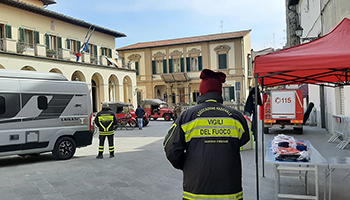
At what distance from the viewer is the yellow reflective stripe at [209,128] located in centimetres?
299

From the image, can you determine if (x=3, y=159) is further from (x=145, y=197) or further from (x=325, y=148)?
(x=325, y=148)

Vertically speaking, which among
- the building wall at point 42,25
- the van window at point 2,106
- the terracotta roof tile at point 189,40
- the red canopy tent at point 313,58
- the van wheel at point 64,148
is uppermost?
the terracotta roof tile at point 189,40

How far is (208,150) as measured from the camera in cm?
295

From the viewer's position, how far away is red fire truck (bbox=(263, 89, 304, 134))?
50.8 ft

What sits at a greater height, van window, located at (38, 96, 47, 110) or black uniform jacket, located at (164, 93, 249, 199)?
van window, located at (38, 96, 47, 110)

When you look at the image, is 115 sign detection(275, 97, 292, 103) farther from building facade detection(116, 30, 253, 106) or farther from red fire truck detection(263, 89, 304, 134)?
building facade detection(116, 30, 253, 106)

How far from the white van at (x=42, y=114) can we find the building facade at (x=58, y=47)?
12864 mm

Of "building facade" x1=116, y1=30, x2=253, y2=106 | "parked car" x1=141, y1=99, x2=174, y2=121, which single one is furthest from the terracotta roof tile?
"parked car" x1=141, y1=99, x2=174, y2=121

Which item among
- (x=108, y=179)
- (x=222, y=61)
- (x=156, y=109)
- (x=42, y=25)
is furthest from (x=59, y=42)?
(x=108, y=179)

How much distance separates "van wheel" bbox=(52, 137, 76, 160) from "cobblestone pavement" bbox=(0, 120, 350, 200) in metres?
0.24

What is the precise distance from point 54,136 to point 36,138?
55cm

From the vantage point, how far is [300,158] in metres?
4.95

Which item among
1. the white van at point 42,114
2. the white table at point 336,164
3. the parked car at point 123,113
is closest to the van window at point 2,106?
the white van at point 42,114

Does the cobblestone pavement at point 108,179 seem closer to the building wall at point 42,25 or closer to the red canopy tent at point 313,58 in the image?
the red canopy tent at point 313,58
